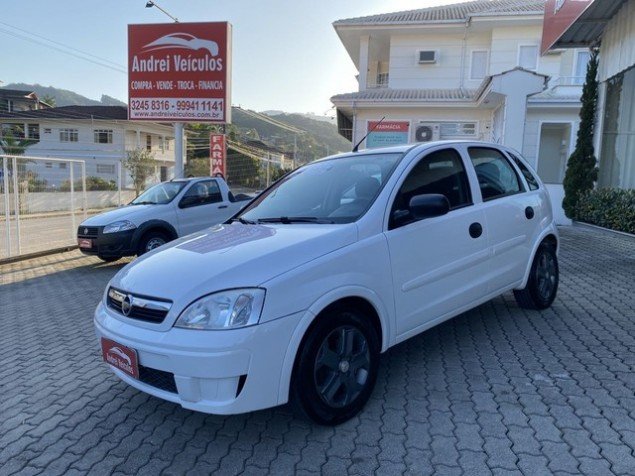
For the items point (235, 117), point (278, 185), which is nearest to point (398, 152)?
point (278, 185)

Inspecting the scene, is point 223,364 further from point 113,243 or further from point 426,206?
point 113,243

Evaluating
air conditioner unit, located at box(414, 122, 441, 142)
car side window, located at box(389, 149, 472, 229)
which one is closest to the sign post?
air conditioner unit, located at box(414, 122, 441, 142)

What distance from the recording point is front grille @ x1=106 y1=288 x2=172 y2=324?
2611 millimetres

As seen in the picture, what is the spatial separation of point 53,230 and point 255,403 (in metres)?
11.0

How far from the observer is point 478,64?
17.7m

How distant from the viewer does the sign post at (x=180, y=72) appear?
12633 mm

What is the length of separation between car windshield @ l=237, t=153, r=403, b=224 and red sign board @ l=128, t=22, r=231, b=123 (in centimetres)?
946

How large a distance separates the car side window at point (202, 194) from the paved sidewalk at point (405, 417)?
436cm

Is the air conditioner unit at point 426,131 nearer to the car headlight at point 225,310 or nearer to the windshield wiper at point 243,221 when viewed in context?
the windshield wiper at point 243,221

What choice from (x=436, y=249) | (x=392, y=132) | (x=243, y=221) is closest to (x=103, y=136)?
(x=392, y=132)

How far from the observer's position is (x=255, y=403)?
2490 mm

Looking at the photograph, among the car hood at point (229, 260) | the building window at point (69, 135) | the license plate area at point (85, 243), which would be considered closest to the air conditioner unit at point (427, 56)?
the license plate area at point (85, 243)

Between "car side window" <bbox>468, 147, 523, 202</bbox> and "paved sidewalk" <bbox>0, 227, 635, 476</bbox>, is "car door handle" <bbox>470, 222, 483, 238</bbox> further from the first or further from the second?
"paved sidewalk" <bbox>0, 227, 635, 476</bbox>

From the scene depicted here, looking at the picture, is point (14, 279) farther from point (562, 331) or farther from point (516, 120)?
point (516, 120)
